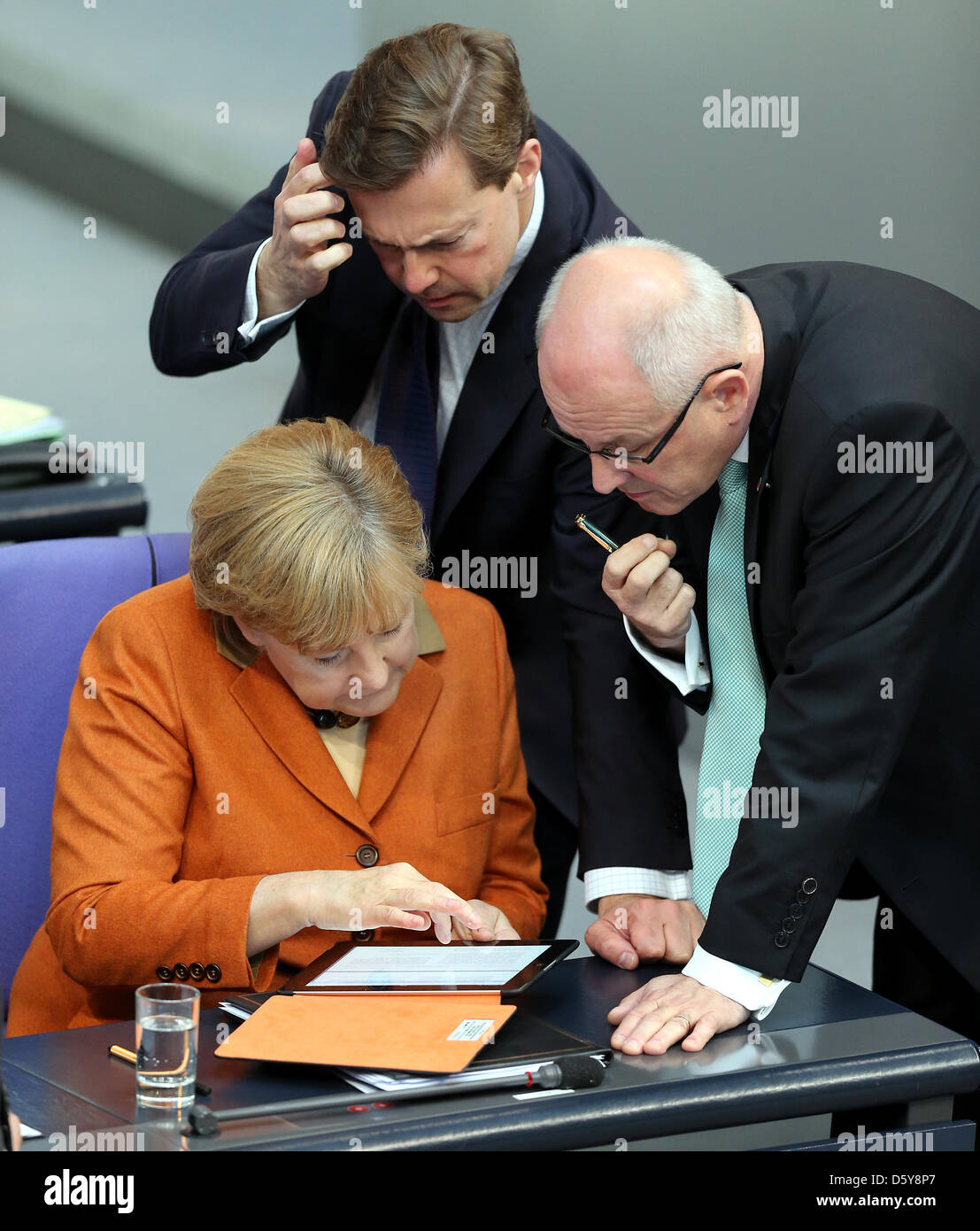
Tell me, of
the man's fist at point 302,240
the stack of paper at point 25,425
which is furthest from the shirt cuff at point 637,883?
the stack of paper at point 25,425

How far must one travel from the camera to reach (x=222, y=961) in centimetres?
176

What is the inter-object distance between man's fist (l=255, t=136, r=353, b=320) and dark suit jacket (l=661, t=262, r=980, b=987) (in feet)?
1.98

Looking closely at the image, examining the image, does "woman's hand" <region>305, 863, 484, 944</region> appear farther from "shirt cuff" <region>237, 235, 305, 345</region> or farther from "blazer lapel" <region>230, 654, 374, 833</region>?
"shirt cuff" <region>237, 235, 305, 345</region>

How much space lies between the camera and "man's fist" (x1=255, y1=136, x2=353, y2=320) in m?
2.09

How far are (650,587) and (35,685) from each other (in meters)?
0.88

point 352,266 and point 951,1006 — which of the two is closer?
point 951,1006

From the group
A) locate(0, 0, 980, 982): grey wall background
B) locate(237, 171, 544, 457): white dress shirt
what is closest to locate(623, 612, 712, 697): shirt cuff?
locate(237, 171, 544, 457): white dress shirt

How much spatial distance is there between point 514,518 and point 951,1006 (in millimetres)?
958

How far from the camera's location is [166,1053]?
1452mm

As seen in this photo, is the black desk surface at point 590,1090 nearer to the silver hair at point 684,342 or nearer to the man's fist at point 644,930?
the man's fist at point 644,930

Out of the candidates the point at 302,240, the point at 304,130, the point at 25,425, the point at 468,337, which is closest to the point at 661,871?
the point at 468,337

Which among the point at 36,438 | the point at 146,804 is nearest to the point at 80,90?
the point at 36,438

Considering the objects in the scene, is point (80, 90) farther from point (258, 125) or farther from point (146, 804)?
point (146, 804)
